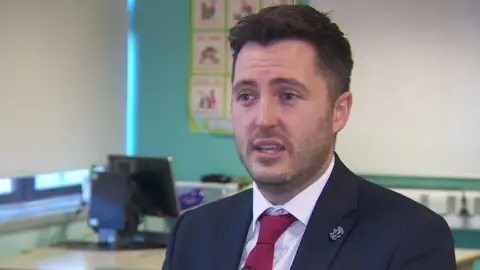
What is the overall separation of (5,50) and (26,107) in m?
0.35

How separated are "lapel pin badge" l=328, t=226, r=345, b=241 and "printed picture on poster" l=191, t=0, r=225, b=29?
146 inches

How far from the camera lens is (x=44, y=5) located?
13.8ft

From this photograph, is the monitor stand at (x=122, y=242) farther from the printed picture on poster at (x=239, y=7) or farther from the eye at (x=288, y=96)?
the eye at (x=288, y=96)

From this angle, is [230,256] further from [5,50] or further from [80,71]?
[80,71]

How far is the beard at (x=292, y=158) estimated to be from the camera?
1.32 m

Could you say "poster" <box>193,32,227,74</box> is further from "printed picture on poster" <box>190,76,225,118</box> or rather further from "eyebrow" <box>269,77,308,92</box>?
"eyebrow" <box>269,77,308,92</box>

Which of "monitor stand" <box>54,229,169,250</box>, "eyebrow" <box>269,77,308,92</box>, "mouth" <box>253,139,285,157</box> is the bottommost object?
"monitor stand" <box>54,229,169,250</box>

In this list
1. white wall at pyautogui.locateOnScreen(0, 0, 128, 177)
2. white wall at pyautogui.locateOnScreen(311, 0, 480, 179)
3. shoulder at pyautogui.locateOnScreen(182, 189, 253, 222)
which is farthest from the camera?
white wall at pyautogui.locateOnScreen(311, 0, 480, 179)

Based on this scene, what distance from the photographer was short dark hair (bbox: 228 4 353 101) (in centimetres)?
135

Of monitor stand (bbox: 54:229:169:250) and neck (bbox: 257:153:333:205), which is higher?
neck (bbox: 257:153:333:205)

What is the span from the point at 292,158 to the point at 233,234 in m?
0.27

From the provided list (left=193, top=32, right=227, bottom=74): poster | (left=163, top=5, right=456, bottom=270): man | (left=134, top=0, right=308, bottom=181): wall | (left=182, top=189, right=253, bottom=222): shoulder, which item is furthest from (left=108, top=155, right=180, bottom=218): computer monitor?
(left=163, top=5, right=456, bottom=270): man

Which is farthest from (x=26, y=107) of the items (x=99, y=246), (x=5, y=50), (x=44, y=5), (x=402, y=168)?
(x=402, y=168)

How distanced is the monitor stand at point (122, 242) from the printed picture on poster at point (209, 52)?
51.8 inches
